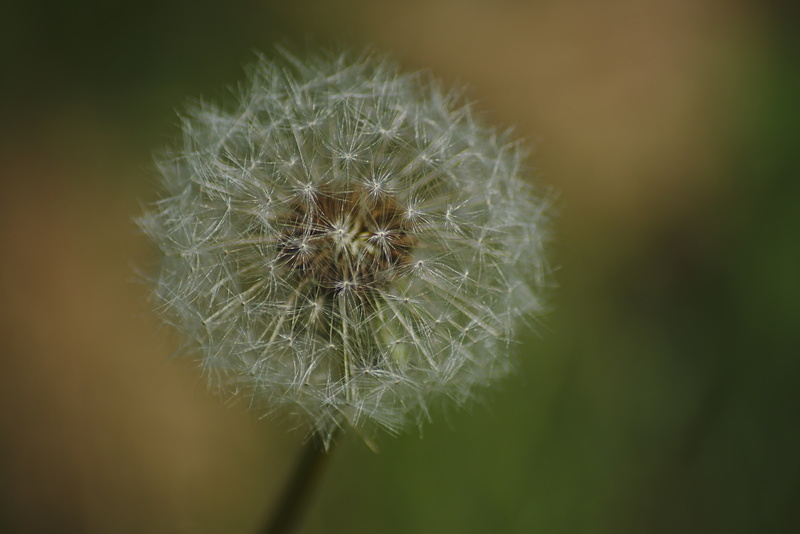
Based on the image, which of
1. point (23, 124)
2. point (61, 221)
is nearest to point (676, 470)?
point (61, 221)

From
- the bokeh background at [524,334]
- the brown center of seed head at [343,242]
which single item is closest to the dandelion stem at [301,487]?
the brown center of seed head at [343,242]

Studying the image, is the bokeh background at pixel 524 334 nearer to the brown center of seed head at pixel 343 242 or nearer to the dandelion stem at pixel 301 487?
the dandelion stem at pixel 301 487

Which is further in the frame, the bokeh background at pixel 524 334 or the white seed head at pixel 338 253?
the bokeh background at pixel 524 334

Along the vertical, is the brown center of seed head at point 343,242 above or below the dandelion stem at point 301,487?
above

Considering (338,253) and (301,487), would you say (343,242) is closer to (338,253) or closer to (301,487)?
(338,253)

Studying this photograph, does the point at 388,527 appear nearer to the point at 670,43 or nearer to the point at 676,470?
the point at 676,470

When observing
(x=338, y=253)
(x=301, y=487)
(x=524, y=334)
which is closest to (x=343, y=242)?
(x=338, y=253)

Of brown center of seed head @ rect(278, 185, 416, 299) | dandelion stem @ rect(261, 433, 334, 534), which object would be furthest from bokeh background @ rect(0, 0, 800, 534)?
brown center of seed head @ rect(278, 185, 416, 299)
